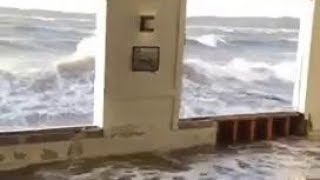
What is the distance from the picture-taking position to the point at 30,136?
6168mm

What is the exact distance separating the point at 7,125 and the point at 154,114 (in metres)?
1.46

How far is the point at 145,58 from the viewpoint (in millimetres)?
6605

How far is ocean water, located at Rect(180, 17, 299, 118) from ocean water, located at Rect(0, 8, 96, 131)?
108 cm

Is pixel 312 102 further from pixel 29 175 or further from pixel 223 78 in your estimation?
pixel 29 175

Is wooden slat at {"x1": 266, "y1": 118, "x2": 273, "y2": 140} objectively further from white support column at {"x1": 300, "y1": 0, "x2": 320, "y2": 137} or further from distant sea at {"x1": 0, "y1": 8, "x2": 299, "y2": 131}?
white support column at {"x1": 300, "y1": 0, "x2": 320, "y2": 137}

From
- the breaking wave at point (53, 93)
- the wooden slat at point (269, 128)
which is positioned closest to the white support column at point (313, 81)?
the wooden slat at point (269, 128)

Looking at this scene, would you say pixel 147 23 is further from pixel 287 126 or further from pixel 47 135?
pixel 287 126

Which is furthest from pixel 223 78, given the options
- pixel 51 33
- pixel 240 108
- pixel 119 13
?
pixel 51 33

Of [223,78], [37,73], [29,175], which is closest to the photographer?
[29,175]

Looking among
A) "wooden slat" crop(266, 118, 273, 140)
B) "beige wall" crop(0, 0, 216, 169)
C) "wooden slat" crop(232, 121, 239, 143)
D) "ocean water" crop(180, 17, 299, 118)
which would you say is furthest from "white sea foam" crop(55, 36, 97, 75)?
"wooden slat" crop(266, 118, 273, 140)

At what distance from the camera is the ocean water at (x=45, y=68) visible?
623 centimetres

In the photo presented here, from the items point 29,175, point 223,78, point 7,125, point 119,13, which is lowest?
point 29,175

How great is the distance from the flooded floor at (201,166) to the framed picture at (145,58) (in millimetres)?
854

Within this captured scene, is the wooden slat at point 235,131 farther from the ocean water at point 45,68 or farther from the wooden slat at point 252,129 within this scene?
the ocean water at point 45,68
